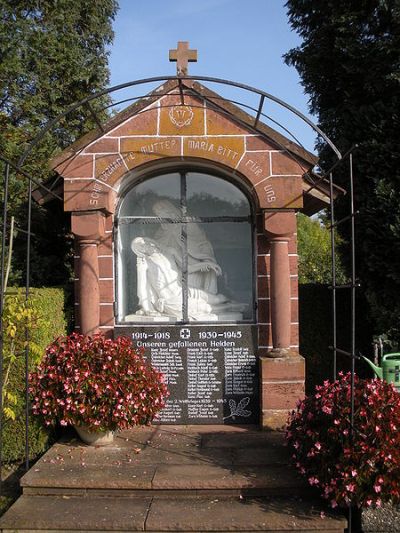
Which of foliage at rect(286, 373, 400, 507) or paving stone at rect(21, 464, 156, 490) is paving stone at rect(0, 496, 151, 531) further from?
foliage at rect(286, 373, 400, 507)

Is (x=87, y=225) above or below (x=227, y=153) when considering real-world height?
below

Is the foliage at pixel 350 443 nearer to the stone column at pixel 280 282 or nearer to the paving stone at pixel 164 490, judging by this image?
the paving stone at pixel 164 490

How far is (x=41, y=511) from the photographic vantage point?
13.6 ft

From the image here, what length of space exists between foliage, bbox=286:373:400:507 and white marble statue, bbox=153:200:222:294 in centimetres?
228

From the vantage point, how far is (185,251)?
6.29 meters

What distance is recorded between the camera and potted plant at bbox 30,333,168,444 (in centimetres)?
495

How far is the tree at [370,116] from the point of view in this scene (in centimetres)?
618

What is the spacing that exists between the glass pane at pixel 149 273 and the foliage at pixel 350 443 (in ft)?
7.53

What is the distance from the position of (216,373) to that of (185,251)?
1.43 metres

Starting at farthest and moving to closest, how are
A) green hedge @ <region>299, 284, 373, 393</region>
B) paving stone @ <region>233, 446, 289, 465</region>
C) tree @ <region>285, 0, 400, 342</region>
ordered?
green hedge @ <region>299, 284, 373, 393</region>, tree @ <region>285, 0, 400, 342</region>, paving stone @ <region>233, 446, 289, 465</region>

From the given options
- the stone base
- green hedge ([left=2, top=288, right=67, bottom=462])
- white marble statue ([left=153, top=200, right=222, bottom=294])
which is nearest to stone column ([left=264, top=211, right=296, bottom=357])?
the stone base

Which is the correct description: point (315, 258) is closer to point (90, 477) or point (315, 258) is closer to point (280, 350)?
point (280, 350)

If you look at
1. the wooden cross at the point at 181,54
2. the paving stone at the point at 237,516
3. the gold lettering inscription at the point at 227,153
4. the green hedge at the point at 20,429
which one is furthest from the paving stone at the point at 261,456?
the wooden cross at the point at 181,54

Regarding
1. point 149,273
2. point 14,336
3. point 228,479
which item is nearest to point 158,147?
point 149,273
